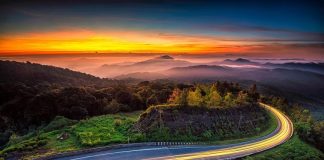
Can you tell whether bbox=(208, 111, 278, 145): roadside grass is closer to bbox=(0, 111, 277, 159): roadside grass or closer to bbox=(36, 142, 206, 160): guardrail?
bbox=(0, 111, 277, 159): roadside grass

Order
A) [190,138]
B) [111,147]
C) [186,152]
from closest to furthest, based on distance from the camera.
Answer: [111,147], [186,152], [190,138]

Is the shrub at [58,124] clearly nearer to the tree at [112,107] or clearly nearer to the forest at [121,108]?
the forest at [121,108]

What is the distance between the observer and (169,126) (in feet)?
75.0

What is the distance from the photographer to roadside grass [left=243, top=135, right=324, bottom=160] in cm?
2102

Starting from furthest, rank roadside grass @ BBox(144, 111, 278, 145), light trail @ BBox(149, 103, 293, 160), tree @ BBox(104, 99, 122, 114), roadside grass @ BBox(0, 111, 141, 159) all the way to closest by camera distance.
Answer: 1. tree @ BBox(104, 99, 122, 114)
2. roadside grass @ BBox(144, 111, 278, 145)
3. light trail @ BBox(149, 103, 293, 160)
4. roadside grass @ BBox(0, 111, 141, 159)

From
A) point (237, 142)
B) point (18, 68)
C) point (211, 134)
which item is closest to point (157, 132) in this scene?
point (211, 134)

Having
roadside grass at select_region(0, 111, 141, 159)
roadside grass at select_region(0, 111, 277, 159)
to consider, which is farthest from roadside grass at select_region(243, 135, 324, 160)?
roadside grass at select_region(0, 111, 141, 159)

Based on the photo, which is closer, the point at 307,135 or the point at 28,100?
the point at 307,135

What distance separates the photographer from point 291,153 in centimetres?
2280

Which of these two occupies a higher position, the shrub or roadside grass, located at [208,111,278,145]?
the shrub

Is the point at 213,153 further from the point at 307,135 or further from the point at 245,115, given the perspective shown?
the point at 307,135

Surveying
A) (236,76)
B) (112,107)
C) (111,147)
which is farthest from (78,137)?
(236,76)

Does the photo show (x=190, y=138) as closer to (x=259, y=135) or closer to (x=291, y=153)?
(x=259, y=135)

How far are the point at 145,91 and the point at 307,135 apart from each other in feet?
75.2
